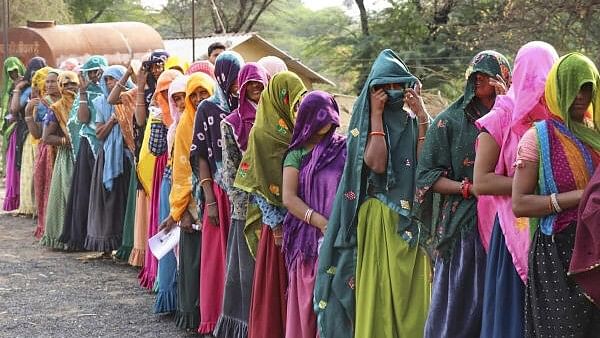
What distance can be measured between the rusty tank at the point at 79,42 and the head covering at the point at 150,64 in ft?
35.5

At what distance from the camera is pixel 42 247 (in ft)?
33.4

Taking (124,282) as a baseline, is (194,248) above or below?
above

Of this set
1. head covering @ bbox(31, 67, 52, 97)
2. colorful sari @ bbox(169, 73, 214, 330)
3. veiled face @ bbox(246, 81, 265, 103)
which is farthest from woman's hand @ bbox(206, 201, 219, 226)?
head covering @ bbox(31, 67, 52, 97)

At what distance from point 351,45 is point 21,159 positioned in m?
16.5

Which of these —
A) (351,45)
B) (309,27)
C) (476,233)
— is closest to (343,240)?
(476,233)

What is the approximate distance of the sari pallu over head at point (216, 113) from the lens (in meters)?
5.95

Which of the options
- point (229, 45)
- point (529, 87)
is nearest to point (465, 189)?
point (529, 87)

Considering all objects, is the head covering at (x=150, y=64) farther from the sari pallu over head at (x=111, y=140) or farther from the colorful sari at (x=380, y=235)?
the colorful sari at (x=380, y=235)

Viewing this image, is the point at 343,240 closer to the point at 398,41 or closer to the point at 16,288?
the point at 16,288

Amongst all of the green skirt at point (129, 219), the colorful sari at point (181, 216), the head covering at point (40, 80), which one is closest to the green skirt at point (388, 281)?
the colorful sari at point (181, 216)

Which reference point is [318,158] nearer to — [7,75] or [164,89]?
[164,89]

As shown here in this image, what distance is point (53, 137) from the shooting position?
10086 mm

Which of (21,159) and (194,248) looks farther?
(21,159)

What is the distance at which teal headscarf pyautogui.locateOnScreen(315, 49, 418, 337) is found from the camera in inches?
174
